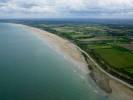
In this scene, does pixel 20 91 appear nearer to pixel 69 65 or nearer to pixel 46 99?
pixel 46 99

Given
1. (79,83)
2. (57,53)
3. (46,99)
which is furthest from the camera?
(57,53)

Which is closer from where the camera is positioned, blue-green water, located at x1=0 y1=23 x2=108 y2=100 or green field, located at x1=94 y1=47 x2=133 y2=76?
blue-green water, located at x1=0 y1=23 x2=108 y2=100

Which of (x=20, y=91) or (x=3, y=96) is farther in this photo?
(x=20, y=91)

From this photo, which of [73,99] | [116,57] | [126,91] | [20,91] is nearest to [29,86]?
[20,91]

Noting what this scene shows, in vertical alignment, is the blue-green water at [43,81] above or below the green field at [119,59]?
below

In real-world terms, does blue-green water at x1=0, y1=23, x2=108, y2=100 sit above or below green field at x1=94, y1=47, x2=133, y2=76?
below

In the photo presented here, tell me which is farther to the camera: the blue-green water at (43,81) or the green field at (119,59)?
the green field at (119,59)

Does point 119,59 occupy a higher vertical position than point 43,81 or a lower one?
higher

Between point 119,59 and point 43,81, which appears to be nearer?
point 43,81
